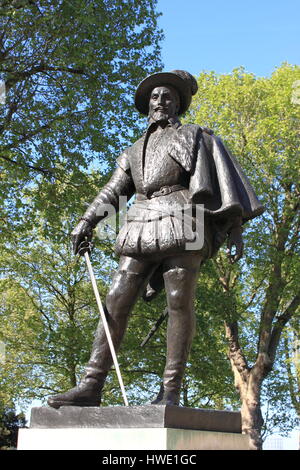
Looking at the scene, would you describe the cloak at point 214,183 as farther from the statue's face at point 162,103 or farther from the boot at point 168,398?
the boot at point 168,398

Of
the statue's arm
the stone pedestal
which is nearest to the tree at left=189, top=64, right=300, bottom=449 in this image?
the statue's arm

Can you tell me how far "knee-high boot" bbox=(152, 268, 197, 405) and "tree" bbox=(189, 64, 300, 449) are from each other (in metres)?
13.1

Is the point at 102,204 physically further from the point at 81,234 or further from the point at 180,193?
the point at 180,193

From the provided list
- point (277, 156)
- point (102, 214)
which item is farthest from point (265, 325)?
point (102, 214)

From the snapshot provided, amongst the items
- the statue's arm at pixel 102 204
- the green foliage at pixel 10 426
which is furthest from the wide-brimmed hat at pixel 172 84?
the green foliage at pixel 10 426

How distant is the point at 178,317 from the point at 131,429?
36.5 inches

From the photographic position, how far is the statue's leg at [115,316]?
451 centimetres

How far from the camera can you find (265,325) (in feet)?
63.3

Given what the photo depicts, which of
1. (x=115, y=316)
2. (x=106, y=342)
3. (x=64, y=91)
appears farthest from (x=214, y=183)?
(x=64, y=91)

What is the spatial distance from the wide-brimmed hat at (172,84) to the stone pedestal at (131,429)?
8.48ft

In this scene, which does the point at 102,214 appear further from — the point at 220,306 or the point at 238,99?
the point at 238,99

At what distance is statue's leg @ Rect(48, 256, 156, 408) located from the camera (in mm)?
4508

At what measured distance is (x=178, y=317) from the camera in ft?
14.9
